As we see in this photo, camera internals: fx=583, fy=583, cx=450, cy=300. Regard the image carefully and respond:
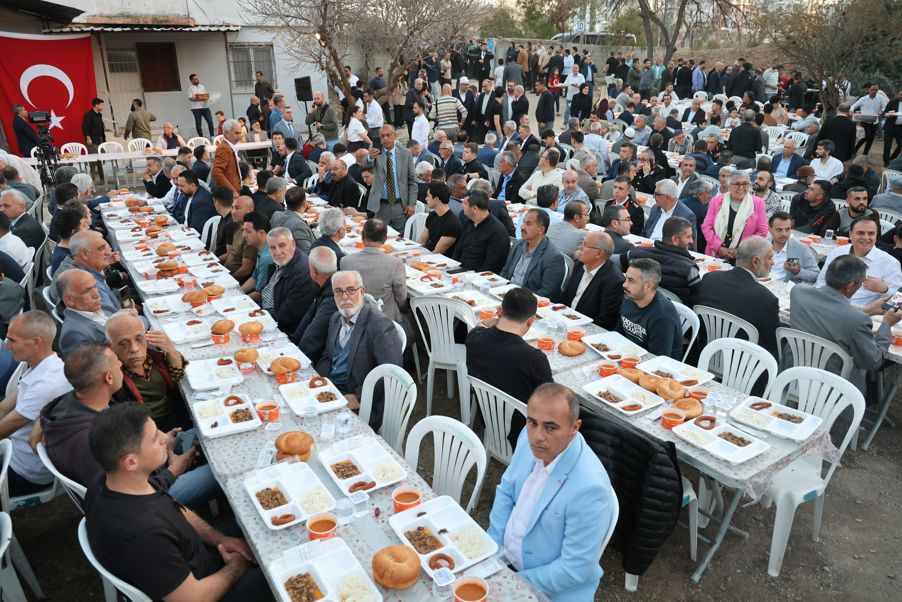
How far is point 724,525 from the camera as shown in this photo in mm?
3434

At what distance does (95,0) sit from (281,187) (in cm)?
1229

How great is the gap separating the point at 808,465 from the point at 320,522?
294 cm

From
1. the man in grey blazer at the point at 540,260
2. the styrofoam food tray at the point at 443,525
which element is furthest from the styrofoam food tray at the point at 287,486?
the man in grey blazer at the point at 540,260

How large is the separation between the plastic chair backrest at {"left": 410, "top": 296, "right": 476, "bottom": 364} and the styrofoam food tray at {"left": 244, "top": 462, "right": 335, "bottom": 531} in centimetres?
213

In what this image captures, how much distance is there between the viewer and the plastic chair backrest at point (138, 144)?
13.6 metres

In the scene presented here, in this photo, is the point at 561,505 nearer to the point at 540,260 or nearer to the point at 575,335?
the point at 575,335

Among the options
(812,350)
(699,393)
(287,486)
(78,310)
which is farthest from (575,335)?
(78,310)

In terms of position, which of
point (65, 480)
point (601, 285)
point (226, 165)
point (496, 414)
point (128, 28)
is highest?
point (128, 28)

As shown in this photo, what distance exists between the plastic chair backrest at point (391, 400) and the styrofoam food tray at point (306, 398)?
223 mm

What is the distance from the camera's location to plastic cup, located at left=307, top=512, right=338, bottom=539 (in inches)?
97.0

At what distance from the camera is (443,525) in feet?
8.33

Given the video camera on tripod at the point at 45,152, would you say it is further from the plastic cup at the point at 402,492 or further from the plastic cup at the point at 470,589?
the plastic cup at the point at 470,589

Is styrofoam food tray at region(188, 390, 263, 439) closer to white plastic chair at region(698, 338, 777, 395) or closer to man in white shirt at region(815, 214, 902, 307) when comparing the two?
white plastic chair at region(698, 338, 777, 395)

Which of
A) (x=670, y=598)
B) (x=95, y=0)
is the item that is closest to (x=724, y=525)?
(x=670, y=598)
